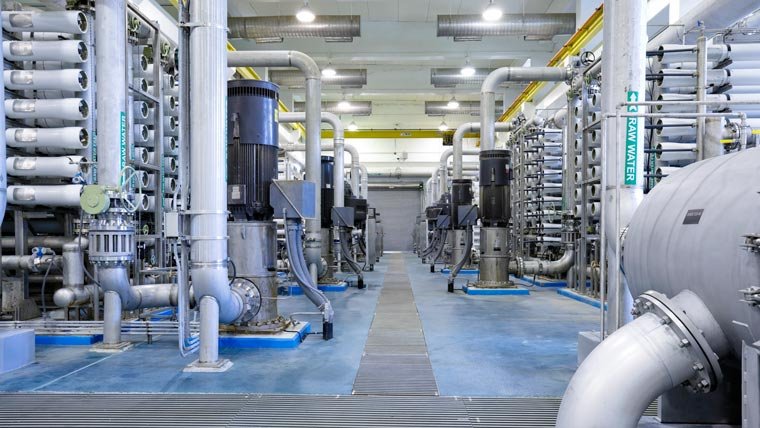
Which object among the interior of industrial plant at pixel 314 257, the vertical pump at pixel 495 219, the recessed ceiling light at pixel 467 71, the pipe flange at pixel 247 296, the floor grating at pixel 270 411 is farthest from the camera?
the recessed ceiling light at pixel 467 71

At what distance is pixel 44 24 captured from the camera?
524cm

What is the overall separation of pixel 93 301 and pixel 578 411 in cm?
507

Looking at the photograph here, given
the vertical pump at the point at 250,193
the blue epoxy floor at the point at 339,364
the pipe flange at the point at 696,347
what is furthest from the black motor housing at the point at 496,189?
the pipe flange at the point at 696,347

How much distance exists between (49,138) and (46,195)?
585mm

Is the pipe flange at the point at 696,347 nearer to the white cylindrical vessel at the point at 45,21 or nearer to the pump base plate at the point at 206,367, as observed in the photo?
the pump base plate at the point at 206,367

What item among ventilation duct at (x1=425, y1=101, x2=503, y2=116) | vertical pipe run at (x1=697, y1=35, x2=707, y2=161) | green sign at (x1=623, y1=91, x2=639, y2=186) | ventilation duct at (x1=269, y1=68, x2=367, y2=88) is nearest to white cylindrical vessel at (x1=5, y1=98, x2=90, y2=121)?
green sign at (x1=623, y1=91, x2=639, y2=186)

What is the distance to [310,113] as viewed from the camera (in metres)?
8.33

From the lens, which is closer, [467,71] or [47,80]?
[47,80]

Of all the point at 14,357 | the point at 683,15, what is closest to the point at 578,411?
the point at 14,357

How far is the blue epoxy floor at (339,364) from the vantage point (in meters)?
3.58

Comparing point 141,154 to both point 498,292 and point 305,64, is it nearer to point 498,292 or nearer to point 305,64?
point 305,64

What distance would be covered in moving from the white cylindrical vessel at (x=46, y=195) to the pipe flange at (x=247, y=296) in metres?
2.01

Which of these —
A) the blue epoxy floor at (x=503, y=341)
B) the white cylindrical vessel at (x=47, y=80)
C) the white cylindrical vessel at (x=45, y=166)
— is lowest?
the blue epoxy floor at (x=503, y=341)

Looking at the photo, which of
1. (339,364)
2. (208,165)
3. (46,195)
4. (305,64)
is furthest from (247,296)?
(305,64)
